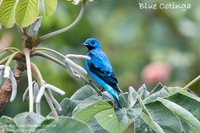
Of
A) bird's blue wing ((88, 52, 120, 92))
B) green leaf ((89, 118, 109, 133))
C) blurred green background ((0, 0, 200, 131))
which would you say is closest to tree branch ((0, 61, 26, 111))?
green leaf ((89, 118, 109, 133))

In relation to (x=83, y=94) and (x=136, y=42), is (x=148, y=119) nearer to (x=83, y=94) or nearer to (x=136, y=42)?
(x=83, y=94)

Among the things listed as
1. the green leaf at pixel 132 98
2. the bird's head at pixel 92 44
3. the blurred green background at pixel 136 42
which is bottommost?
the blurred green background at pixel 136 42

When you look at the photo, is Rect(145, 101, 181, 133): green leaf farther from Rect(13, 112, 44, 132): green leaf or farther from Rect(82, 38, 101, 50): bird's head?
Rect(82, 38, 101, 50): bird's head

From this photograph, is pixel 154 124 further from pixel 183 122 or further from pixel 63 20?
pixel 63 20

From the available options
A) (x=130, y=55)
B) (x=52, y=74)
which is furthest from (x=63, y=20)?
(x=130, y=55)

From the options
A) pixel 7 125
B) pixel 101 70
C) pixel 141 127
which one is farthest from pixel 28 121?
pixel 101 70

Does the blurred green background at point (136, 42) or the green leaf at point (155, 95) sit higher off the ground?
the green leaf at point (155, 95)

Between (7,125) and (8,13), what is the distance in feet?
Result: 1.18

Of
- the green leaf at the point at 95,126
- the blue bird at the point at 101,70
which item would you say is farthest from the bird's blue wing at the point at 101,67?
the green leaf at the point at 95,126

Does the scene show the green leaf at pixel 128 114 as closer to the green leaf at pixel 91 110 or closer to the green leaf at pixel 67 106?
the green leaf at pixel 91 110

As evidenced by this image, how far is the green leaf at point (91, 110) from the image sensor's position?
1613 mm

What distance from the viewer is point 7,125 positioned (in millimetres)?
1431

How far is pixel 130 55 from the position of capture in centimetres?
525

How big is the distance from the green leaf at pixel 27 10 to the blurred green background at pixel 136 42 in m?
2.89
